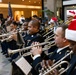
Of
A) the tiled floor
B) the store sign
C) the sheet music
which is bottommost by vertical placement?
the tiled floor

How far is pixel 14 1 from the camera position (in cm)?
2495

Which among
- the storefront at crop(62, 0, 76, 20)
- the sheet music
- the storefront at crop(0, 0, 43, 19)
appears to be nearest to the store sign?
the storefront at crop(62, 0, 76, 20)

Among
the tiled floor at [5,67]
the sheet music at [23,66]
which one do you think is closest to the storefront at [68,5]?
the tiled floor at [5,67]

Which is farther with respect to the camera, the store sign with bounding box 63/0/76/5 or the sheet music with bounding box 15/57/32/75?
the store sign with bounding box 63/0/76/5

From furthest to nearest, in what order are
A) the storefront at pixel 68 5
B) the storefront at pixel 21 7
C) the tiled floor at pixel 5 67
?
the storefront at pixel 21 7, the storefront at pixel 68 5, the tiled floor at pixel 5 67

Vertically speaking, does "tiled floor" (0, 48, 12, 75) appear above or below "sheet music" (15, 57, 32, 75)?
below

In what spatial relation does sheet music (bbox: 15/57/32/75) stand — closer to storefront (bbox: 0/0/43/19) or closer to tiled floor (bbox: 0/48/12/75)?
tiled floor (bbox: 0/48/12/75)

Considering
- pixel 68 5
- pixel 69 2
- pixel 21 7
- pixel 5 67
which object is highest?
pixel 69 2

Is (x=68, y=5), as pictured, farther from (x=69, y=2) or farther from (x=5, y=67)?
(x=5, y=67)

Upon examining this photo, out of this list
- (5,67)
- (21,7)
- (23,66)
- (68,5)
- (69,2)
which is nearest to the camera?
(23,66)

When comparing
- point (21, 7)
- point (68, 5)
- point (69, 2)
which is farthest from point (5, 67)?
point (21, 7)

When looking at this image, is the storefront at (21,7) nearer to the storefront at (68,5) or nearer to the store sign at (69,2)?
the storefront at (68,5)

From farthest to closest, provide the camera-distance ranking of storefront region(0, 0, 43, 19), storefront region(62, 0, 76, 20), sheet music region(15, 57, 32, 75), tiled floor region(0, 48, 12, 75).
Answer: storefront region(0, 0, 43, 19) → storefront region(62, 0, 76, 20) → tiled floor region(0, 48, 12, 75) → sheet music region(15, 57, 32, 75)

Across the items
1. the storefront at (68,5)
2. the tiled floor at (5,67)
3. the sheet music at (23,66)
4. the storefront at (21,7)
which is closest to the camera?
the sheet music at (23,66)
